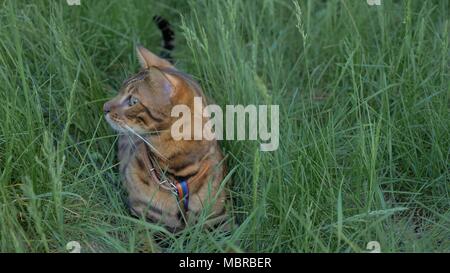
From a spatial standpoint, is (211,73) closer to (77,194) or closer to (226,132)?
(226,132)

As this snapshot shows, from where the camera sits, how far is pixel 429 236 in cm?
293

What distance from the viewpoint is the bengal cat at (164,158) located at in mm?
2967

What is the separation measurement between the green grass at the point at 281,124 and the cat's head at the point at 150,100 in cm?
20

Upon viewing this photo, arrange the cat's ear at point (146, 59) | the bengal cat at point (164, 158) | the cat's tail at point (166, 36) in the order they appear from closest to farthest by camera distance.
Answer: the bengal cat at point (164, 158)
the cat's ear at point (146, 59)
the cat's tail at point (166, 36)

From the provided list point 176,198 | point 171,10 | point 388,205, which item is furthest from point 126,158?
point 171,10

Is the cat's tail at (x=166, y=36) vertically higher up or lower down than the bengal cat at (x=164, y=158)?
higher up

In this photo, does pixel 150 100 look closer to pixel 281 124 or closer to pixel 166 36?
pixel 281 124

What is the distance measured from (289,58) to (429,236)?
5.12 feet
